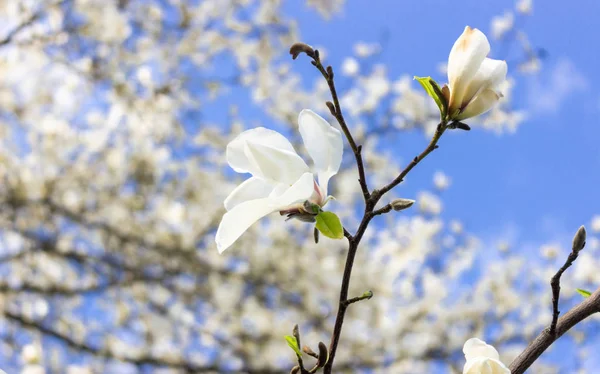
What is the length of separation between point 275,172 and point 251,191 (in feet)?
0.11

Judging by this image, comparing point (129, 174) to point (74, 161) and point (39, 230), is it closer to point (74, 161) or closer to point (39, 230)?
Answer: point (74, 161)

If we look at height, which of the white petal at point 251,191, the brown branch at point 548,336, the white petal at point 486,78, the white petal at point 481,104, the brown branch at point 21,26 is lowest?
the brown branch at point 548,336

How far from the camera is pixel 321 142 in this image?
1.65 feet

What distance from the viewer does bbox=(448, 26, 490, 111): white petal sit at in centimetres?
48

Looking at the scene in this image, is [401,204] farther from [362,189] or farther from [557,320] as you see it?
[557,320]

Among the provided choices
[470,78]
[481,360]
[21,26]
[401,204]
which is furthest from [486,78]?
[21,26]

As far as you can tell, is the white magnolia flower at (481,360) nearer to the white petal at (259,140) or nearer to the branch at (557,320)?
the branch at (557,320)

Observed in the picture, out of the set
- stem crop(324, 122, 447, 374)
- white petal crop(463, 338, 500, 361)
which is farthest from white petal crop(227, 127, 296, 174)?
white petal crop(463, 338, 500, 361)

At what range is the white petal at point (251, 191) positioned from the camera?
1.62 ft

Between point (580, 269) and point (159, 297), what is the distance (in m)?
3.80

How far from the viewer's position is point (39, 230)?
3.35m

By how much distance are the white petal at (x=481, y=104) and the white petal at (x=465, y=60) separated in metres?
0.01

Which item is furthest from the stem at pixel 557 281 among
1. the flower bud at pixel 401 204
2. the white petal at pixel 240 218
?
the white petal at pixel 240 218

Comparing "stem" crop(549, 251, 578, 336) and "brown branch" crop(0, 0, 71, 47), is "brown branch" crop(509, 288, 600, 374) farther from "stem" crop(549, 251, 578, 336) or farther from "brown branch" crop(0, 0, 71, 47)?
"brown branch" crop(0, 0, 71, 47)
